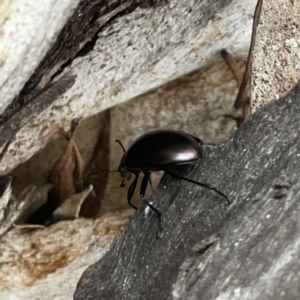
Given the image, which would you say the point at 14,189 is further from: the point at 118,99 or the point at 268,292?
the point at 268,292

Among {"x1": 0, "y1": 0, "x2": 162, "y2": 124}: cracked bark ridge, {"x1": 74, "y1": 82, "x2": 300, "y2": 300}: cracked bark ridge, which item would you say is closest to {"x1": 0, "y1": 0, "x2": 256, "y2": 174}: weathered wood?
{"x1": 0, "y1": 0, "x2": 162, "y2": 124}: cracked bark ridge

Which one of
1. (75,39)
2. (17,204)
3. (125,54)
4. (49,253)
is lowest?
(49,253)

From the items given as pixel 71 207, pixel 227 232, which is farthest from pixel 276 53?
pixel 71 207

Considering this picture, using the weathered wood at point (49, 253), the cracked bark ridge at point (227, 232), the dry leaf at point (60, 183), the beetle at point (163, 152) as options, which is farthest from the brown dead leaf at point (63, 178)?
the cracked bark ridge at point (227, 232)

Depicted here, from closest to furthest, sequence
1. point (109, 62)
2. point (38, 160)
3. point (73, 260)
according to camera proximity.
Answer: point (109, 62) < point (73, 260) < point (38, 160)

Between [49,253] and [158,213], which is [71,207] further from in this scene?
[158,213]

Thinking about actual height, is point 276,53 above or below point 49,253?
above

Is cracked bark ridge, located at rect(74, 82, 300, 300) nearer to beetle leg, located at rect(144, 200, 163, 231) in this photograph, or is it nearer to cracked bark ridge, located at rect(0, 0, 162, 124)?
beetle leg, located at rect(144, 200, 163, 231)

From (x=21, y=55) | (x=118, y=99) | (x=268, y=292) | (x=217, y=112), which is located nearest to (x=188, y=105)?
(x=217, y=112)
